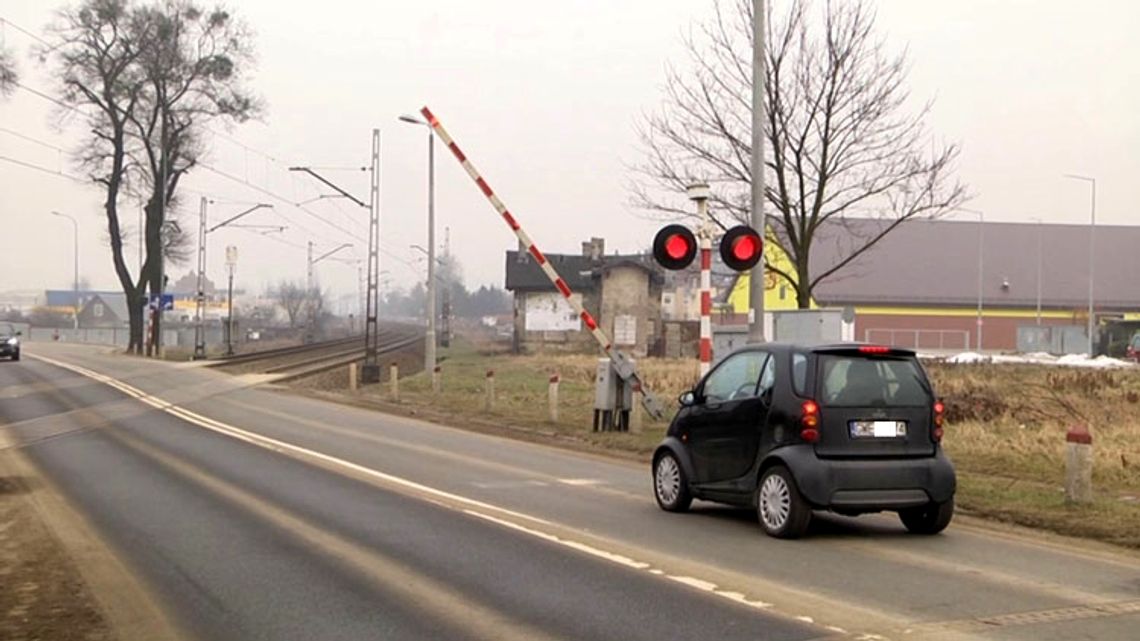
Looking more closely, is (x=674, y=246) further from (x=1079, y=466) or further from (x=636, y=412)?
(x=1079, y=466)

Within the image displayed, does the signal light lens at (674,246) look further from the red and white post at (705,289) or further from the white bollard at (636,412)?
the white bollard at (636,412)

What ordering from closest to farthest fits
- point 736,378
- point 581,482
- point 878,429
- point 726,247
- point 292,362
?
point 878,429, point 736,378, point 581,482, point 726,247, point 292,362

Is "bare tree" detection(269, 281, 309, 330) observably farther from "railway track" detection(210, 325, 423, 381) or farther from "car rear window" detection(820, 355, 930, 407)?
"car rear window" detection(820, 355, 930, 407)

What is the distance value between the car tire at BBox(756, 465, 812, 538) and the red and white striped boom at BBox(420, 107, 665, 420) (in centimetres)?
967

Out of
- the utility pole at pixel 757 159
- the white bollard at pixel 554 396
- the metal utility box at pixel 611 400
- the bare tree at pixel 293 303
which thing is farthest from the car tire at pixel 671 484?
the bare tree at pixel 293 303

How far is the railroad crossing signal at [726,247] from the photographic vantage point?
1711cm

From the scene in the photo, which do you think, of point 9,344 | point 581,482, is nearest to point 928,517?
point 581,482

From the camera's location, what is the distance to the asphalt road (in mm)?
7105

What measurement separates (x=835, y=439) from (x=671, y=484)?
89.9 inches

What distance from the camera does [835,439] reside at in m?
9.99

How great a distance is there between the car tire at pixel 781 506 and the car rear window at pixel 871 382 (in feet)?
2.41

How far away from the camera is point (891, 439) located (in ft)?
33.3

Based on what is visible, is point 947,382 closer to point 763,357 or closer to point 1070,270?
point 763,357

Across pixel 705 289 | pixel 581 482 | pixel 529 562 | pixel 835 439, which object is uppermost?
pixel 705 289
